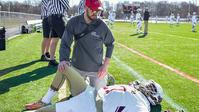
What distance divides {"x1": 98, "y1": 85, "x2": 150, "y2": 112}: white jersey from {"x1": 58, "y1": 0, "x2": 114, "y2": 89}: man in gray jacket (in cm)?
84

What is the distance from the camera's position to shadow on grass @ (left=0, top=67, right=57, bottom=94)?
7.66 meters

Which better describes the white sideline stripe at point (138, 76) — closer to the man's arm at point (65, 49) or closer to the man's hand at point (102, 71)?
the man's hand at point (102, 71)

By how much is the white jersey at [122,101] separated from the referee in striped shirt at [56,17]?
180 inches

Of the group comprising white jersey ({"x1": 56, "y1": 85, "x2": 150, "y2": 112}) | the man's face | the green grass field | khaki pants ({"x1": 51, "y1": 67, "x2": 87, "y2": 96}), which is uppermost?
the man's face

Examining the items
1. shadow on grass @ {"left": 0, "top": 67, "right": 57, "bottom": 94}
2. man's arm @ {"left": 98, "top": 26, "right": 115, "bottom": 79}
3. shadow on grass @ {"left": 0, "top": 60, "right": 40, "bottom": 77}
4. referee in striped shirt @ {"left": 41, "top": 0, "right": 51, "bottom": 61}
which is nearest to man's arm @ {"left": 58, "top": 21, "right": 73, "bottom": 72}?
man's arm @ {"left": 98, "top": 26, "right": 115, "bottom": 79}

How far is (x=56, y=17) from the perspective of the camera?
9.57m

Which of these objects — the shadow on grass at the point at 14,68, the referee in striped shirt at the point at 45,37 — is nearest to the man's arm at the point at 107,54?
the shadow on grass at the point at 14,68

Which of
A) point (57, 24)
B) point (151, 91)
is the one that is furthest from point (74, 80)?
point (57, 24)

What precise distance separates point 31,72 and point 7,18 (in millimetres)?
16887

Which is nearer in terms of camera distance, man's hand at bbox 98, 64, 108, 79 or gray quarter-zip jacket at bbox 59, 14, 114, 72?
gray quarter-zip jacket at bbox 59, 14, 114, 72

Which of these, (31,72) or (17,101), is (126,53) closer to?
(31,72)

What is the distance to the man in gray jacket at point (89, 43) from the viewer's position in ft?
18.3

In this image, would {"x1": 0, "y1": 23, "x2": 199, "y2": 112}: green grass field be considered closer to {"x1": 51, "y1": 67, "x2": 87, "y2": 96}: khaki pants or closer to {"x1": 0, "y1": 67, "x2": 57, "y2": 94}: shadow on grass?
{"x1": 0, "y1": 67, "x2": 57, "y2": 94}: shadow on grass

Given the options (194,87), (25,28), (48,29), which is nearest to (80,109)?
(194,87)
